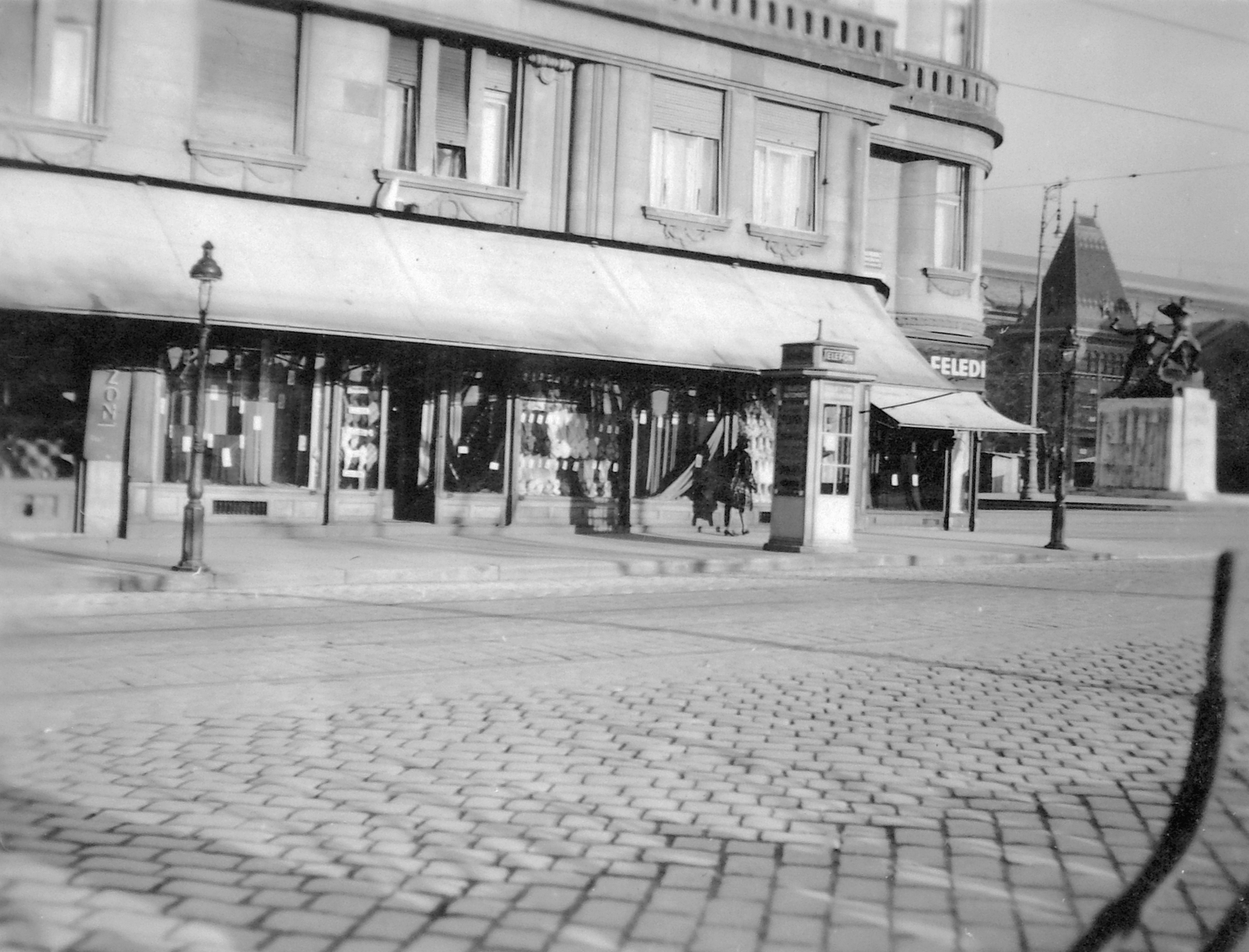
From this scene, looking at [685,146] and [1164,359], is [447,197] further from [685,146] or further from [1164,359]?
[1164,359]

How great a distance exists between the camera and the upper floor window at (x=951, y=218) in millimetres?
27984

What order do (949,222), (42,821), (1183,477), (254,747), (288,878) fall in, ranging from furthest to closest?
1. (949,222)
2. (254,747)
3. (42,821)
4. (288,878)
5. (1183,477)

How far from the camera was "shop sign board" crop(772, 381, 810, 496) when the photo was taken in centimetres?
1883

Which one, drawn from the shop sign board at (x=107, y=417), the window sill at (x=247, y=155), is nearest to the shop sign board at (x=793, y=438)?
the window sill at (x=247, y=155)

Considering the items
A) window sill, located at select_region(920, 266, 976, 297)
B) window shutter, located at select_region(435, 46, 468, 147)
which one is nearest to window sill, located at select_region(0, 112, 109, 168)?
window shutter, located at select_region(435, 46, 468, 147)

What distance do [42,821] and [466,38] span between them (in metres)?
17.2

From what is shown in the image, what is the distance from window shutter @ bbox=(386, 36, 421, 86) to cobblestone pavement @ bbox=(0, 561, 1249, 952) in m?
11.7

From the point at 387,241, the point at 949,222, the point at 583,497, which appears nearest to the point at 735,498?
the point at 583,497

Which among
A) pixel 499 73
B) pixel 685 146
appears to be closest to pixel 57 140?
pixel 499 73

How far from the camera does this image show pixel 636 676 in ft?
27.5

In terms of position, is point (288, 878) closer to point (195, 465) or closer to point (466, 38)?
point (195, 465)

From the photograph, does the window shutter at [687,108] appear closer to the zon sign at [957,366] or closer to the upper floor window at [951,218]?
the upper floor window at [951,218]

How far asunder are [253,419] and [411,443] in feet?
8.31

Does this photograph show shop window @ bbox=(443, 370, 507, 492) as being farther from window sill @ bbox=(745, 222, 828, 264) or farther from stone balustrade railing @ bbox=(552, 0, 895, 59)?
stone balustrade railing @ bbox=(552, 0, 895, 59)
